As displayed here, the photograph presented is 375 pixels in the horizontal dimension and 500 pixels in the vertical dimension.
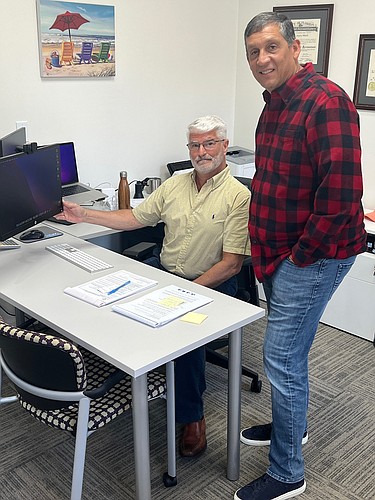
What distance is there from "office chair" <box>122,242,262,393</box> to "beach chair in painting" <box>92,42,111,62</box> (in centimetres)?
126

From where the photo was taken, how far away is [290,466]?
196 centimetres

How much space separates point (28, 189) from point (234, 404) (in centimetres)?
123

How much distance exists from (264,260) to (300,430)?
2.05 ft

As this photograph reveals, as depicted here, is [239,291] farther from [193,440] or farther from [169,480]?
[169,480]

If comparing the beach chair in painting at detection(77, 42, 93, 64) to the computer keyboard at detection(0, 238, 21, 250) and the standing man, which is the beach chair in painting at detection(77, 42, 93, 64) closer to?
the computer keyboard at detection(0, 238, 21, 250)

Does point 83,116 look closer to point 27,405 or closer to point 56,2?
point 56,2

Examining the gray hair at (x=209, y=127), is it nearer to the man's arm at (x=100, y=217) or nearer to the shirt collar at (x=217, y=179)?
the shirt collar at (x=217, y=179)

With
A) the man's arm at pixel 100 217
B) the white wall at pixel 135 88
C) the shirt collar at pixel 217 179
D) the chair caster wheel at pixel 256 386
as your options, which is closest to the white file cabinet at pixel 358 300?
the chair caster wheel at pixel 256 386

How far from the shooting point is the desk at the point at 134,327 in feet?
5.21

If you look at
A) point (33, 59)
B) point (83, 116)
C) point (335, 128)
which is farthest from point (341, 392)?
point (33, 59)

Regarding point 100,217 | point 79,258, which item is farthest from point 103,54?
→ point 79,258

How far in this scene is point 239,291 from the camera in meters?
2.66

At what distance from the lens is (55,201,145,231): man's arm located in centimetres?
251

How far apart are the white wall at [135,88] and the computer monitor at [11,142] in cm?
35
